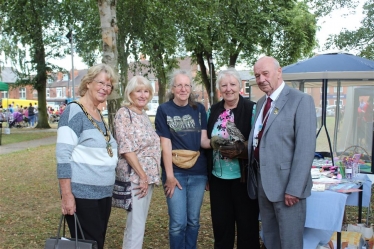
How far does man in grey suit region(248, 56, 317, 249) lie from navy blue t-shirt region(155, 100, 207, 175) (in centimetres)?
54

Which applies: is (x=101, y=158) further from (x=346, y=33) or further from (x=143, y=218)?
(x=346, y=33)

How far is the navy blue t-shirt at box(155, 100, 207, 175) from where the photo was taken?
328cm

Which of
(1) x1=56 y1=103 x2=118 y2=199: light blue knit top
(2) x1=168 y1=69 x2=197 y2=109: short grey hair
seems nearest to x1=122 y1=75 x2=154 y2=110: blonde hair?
(2) x1=168 y1=69 x2=197 y2=109: short grey hair

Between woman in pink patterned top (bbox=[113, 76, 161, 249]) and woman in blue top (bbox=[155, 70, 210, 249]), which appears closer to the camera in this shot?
woman in pink patterned top (bbox=[113, 76, 161, 249])

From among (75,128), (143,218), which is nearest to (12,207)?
(143,218)

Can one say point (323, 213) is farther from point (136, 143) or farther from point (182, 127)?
point (136, 143)

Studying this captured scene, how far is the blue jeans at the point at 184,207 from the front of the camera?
334 centimetres

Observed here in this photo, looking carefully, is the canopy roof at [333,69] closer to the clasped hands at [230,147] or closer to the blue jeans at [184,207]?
the clasped hands at [230,147]

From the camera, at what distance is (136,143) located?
302cm

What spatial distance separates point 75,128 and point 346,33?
9.79m

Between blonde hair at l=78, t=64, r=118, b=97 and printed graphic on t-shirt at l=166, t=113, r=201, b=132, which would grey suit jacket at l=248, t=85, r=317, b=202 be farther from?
blonde hair at l=78, t=64, r=118, b=97

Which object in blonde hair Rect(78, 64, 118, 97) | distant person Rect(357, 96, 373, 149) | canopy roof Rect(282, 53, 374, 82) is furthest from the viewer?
distant person Rect(357, 96, 373, 149)

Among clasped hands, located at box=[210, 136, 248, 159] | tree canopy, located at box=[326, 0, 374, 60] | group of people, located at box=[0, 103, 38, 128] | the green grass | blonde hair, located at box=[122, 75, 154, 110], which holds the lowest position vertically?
the green grass

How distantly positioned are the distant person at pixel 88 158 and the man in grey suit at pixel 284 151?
1.08 meters
